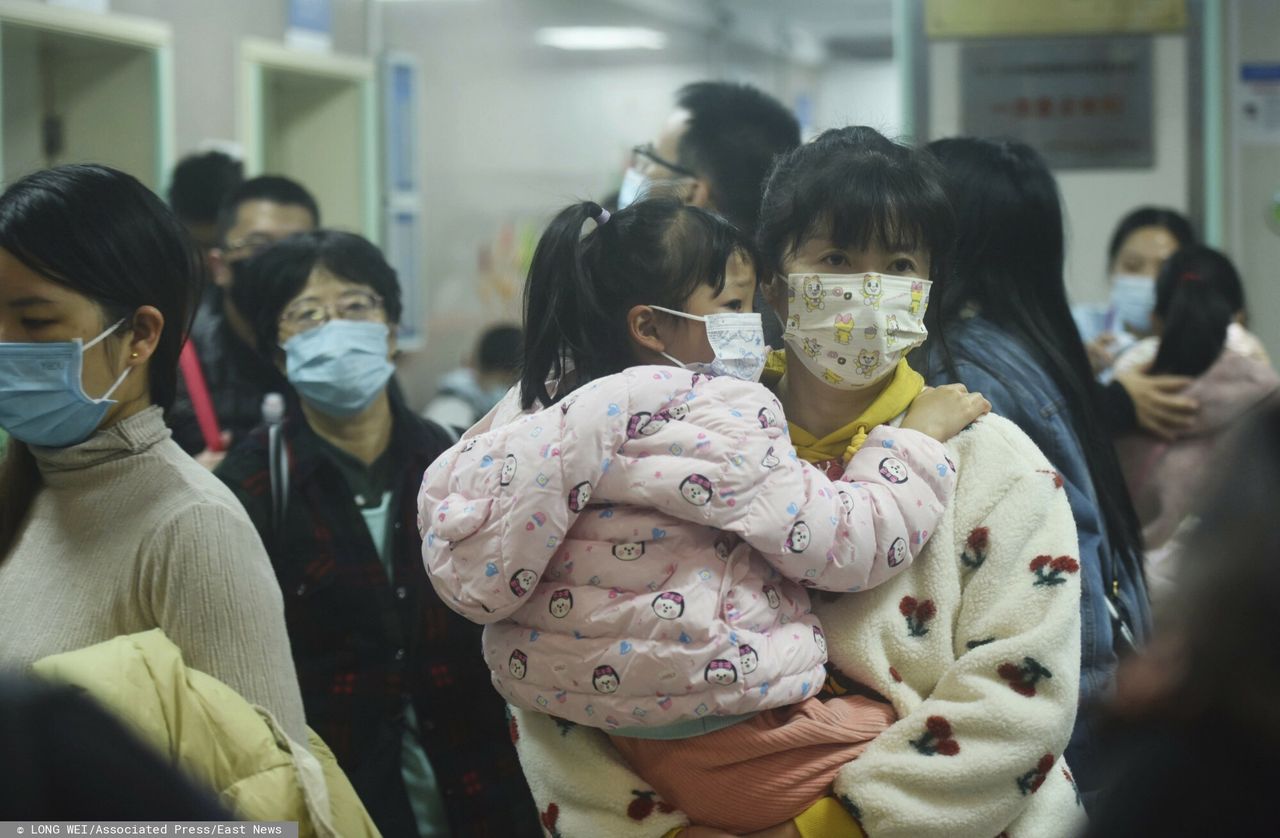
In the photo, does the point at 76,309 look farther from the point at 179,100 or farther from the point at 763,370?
the point at 179,100

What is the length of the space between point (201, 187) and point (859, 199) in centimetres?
293

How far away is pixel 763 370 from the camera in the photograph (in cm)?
197

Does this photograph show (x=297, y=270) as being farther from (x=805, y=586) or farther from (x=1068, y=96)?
(x=1068, y=96)

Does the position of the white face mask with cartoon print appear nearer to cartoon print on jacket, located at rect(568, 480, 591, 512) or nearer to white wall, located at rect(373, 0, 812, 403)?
cartoon print on jacket, located at rect(568, 480, 591, 512)

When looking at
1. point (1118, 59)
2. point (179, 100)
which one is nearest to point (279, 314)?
point (179, 100)

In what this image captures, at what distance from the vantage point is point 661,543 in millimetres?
1604

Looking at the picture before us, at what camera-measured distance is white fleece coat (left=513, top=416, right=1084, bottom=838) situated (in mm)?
1604

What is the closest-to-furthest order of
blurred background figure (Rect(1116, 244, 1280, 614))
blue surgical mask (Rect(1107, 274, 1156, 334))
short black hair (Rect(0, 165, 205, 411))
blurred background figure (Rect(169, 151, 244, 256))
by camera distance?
short black hair (Rect(0, 165, 205, 411)) → blurred background figure (Rect(1116, 244, 1280, 614)) → blurred background figure (Rect(169, 151, 244, 256)) → blue surgical mask (Rect(1107, 274, 1156, 334))

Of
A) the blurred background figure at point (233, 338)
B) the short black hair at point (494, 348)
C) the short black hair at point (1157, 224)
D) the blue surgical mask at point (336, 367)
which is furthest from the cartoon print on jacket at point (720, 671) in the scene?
the short black hair at point (494, 348)

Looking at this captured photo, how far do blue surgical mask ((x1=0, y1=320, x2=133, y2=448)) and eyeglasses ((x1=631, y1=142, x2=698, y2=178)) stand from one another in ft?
5.06

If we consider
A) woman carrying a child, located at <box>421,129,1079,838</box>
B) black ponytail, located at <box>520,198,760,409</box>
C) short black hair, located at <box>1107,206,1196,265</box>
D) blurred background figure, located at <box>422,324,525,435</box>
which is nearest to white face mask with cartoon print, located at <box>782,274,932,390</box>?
woman carrying a child, located at <box>421,129,1079,838</box>

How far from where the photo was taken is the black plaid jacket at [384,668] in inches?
92.4

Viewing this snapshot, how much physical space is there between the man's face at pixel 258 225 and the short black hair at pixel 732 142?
1.12 meters

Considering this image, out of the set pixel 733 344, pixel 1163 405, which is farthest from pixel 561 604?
pixel 1163 405
